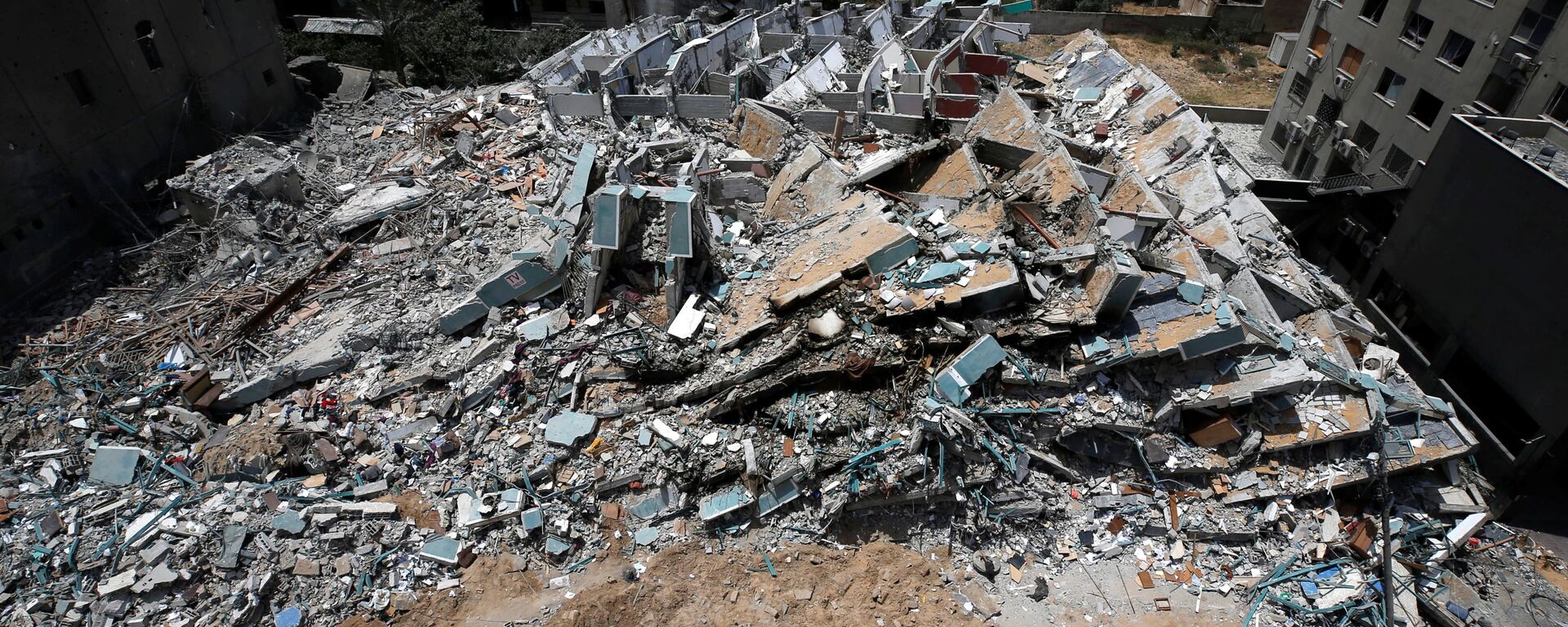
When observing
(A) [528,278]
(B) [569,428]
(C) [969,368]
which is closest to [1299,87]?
(C) [969,368]

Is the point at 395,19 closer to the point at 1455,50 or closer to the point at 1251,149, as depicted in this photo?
the point at 1251,149

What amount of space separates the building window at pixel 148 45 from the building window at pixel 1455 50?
29.5 meters

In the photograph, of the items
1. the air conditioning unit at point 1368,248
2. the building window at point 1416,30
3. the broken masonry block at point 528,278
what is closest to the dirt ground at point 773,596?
the broken masonry block at point 528,278

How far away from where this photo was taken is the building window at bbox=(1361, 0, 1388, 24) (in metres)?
20.2

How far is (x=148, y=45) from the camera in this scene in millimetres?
15891

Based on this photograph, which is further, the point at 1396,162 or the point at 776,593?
the point at 1396,162

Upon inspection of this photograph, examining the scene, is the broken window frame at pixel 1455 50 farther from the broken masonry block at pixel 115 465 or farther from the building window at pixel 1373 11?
the broken masonry block at pixel 115 465

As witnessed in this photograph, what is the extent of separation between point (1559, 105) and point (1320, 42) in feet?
28.3

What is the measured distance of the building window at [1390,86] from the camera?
19.5m

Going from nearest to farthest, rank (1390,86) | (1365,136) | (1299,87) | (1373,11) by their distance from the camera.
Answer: (1390,86)
(1373,11)
(1365,136)
(1299,87)

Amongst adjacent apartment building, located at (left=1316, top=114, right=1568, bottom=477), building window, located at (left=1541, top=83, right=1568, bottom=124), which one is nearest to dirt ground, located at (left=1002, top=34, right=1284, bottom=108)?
Result: building window, located at (left=1541, top=83, right=1568, bottom=124)

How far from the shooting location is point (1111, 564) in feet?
31.1

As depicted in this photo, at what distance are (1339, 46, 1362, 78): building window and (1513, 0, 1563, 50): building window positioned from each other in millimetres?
4983

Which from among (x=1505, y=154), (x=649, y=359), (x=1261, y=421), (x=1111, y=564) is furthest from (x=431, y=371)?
(x=1505, y=154)
